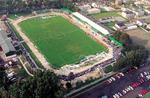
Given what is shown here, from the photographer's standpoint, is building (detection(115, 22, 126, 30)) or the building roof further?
building (detection(115, 22, 126, 30))

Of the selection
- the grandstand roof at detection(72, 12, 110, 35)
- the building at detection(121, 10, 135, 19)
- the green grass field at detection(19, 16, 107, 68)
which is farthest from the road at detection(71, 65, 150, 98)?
the building at detection(121, 10, 135, 19)

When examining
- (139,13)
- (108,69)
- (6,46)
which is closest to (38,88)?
(108,69)

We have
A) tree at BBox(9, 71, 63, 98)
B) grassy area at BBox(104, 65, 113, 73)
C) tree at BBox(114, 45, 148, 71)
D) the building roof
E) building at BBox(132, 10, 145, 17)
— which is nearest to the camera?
tree at BBox(9, 71, 63, 98)

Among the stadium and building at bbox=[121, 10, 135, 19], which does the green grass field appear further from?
building at bbox=[121, 10, 135, 19]

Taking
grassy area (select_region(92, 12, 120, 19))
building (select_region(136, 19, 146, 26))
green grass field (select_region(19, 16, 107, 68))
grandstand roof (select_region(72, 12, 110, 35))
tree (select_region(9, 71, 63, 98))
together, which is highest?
tree (select_region(9, 71, 63, 98))

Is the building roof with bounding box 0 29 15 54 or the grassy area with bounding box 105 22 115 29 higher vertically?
the building roof with bounding box 0 29 15 54

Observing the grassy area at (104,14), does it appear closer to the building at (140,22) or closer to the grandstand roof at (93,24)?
the grandstand roof at (93,24)

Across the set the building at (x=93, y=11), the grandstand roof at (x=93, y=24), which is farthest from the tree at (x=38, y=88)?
the building at (x=93, y=11)
